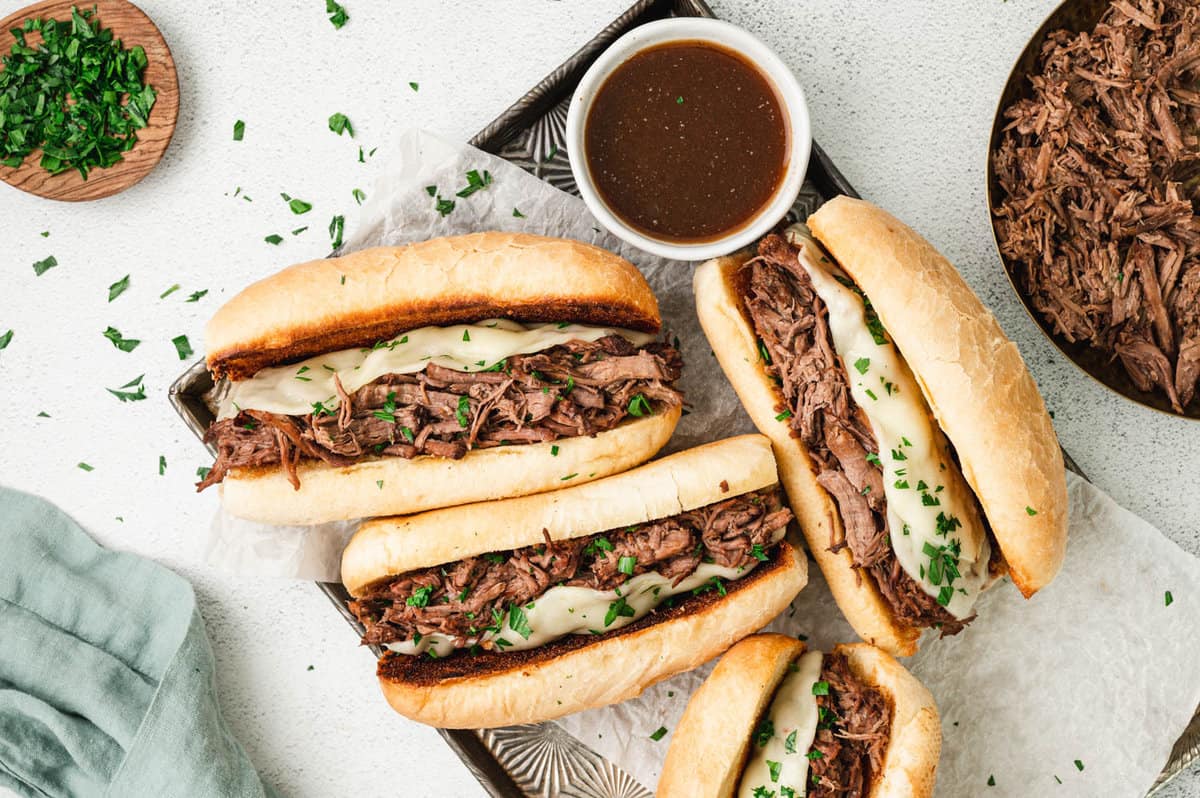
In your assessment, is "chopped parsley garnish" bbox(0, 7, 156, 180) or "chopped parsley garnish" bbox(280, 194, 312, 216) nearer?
"chopped parsley garnish" bbox(0, 7, 156, 180)

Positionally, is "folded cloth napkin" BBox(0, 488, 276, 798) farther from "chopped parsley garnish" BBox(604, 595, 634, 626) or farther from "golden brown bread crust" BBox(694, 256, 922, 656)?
"golden brown bread crust" BBox(694, 256, 922, 656)

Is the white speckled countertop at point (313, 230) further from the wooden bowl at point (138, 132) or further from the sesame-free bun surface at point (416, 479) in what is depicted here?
the sesame-free bun surface at point (416, 479)

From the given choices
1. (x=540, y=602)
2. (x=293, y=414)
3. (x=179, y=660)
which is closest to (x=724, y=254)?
(x=540, y=602)

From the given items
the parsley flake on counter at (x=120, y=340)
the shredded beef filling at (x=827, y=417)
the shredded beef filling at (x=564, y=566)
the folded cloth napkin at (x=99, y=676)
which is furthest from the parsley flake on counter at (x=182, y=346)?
the shredded beef filling at (x=827, y=417)

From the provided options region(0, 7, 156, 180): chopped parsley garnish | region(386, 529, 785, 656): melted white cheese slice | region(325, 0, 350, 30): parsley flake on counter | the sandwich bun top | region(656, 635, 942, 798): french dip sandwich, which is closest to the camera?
the sandwich bun top

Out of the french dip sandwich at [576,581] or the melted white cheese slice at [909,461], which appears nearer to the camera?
the melted white cheese slice at [909,461]

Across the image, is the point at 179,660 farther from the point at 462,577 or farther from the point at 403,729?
the point at 462,577

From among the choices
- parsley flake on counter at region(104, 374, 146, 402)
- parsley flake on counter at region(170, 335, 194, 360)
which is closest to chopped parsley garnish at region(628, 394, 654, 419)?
parsley flake on counter at region(170, 335, 194, 360)

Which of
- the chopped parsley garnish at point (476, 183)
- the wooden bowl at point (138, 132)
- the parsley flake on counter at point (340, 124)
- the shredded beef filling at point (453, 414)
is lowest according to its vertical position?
the shredded beef filling at point (453, 414)

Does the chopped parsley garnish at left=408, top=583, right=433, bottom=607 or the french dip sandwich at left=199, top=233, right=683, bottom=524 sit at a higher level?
the french dip sandwich at left=199, top=233, right=683, bottom=524
